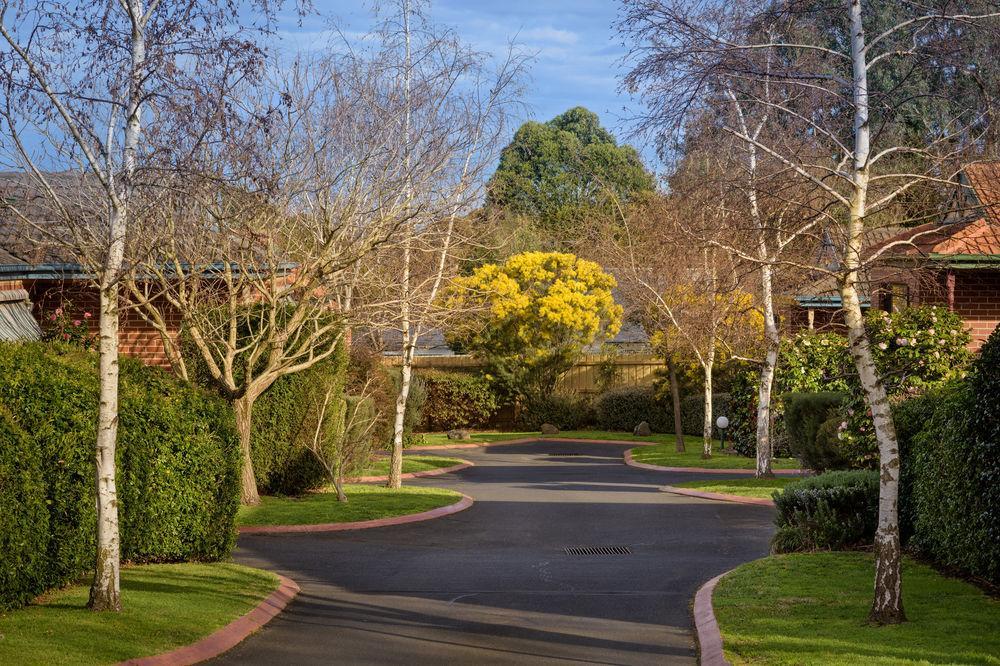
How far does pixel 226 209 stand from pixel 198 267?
5.50 feet

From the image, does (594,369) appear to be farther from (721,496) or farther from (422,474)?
(721,496)

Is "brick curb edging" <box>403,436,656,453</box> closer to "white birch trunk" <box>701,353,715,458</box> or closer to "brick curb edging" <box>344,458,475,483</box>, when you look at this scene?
"brick curb edging" <box>344,458,475,483</box>

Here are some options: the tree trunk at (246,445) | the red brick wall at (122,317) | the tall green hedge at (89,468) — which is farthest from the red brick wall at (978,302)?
the red brick wall at (122,317)

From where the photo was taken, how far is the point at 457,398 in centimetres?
4200

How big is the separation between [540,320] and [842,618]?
108 feet

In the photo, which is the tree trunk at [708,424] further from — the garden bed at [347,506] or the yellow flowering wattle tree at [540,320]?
the yellow flowering wattle tree at [540,320]

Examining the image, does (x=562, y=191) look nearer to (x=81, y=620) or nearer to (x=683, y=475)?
(x=683, y=475)

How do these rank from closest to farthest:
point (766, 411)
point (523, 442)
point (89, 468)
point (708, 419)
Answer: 1. point (89, 468)
2. point (766, 411)
3. point (708, 419)
4. point (523, 442)

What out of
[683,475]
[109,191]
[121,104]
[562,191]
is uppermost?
[562,191]

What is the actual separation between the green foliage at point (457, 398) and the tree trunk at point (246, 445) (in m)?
22.1

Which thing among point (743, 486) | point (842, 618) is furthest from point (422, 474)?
point (842, 618)

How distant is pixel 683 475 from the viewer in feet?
86.4

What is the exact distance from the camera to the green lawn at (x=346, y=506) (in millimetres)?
17422

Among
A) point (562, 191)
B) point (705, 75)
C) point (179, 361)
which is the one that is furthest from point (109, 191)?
point (562, 191)
